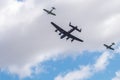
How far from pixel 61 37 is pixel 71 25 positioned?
24.4 feet

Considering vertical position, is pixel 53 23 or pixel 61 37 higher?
pixel 53 23

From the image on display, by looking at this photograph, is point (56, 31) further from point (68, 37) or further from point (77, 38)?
point (77, 38)

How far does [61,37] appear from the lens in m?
160

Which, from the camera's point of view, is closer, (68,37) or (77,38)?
(68,37)

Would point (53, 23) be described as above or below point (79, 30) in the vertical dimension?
above

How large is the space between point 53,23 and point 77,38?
17.3 m

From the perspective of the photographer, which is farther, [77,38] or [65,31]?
[77,38]

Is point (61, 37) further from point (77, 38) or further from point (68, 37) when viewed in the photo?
point (77, 38)

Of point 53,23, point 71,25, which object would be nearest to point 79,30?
point 71,25

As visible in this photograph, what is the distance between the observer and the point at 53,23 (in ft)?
554

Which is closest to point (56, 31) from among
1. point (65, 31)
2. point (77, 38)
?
point (65, 31)

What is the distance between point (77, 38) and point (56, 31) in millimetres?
18696

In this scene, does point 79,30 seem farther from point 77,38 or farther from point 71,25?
point 77,38

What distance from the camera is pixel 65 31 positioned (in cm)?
16475
